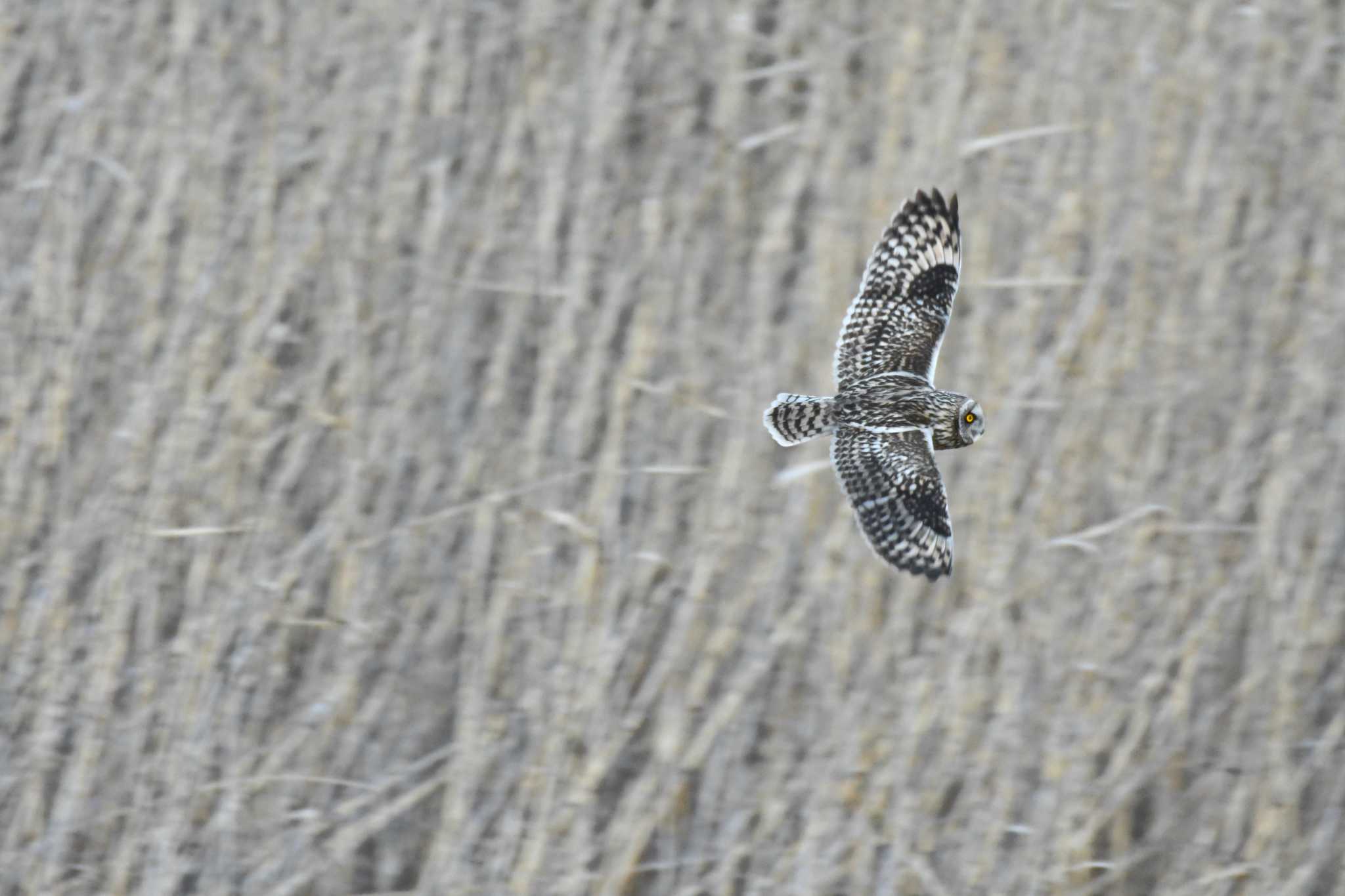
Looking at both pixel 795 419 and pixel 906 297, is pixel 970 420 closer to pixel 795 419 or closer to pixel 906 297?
pixel 795 419

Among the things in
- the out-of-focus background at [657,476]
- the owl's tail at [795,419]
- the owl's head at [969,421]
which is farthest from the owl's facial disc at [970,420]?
the out-of-focus background at [657,476]

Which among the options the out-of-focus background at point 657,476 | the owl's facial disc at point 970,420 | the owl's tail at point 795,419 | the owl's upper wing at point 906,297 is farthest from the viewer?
the out-of-focus background at point 657,476

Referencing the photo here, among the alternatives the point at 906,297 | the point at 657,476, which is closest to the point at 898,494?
the point at 906,297

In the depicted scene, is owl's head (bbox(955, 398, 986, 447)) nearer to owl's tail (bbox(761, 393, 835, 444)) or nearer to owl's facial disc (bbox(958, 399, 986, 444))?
owl's facial disc (bbox(958, 399, 986, 444))

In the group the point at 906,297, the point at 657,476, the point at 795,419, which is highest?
the point at 906,297

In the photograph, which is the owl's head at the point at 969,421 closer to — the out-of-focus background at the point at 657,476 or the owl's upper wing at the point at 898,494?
the owl's upper wing at the point at 898,494

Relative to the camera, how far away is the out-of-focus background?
2.71 metres

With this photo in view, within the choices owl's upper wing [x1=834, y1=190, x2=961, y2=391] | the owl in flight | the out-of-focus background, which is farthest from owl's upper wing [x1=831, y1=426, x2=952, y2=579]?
the out-of-focus background

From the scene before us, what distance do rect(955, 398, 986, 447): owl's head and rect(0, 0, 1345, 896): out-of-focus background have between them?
21.2 inches

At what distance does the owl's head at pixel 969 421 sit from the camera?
2230mm

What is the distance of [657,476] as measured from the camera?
289 centimetres

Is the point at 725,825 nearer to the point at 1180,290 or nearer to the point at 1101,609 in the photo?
the point at 1101,609

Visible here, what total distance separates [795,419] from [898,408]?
5.8 inches

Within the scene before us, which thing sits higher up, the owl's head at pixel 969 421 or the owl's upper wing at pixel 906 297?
the owl's upper wing at pixel 906 297
